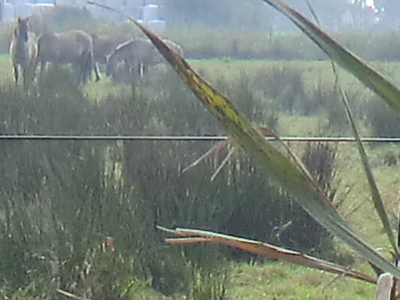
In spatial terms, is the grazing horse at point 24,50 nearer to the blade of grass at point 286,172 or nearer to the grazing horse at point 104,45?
the grazing horse at point 104,45

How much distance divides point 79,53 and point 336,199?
73cm

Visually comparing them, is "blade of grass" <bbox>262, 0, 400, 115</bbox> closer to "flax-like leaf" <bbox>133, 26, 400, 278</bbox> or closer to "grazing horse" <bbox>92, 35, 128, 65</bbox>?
"flax-like leaf" <bbox>133, 26, 400, 278</bbox>

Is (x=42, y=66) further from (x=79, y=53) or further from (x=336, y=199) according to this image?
(x=336, y=199)

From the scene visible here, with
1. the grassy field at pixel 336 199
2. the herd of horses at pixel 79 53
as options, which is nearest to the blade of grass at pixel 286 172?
the grassy field at pixel 336 199

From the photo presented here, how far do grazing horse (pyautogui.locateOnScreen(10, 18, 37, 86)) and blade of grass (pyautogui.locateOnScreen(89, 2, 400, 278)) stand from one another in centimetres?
180

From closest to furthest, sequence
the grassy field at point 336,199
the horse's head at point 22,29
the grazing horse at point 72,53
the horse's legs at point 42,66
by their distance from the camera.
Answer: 1. the grassy field at point 336,199
2. the horse's head at point 22,29
3. the grazing horse at point 72,53
4. the horse's legs at point 42,66

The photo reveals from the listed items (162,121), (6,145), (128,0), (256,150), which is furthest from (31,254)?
(256,150)

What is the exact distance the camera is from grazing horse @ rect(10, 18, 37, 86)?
1995 mm

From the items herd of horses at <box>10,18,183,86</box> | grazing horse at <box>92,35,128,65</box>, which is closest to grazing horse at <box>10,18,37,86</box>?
herd of horses at <box>10,18,183,86</box>

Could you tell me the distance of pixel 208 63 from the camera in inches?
74.6

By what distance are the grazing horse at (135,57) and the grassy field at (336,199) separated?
51 millimetres

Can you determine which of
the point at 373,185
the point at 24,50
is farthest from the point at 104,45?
the point at 373,185

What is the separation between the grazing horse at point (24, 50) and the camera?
6.55 ft

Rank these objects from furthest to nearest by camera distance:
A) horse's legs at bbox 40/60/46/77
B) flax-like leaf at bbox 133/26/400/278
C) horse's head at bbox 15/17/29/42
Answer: horse's legs at bbox 40/60/46/77
horse's head at bbox 15/17/29/42
flax-like leaf at bbox 133/26/400/278
